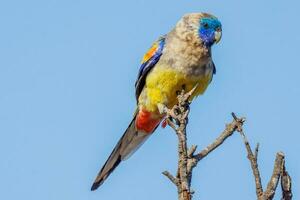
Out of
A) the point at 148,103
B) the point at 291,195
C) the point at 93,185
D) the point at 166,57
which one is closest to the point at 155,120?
the point at 148,103

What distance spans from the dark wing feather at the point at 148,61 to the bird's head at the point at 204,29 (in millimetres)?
381

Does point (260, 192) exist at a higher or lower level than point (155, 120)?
lower

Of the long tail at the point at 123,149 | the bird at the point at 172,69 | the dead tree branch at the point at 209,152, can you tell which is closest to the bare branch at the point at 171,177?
the dead tree branch at the point at 209,152

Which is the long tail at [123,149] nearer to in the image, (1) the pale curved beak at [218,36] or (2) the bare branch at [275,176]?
(1) the pale curved beak at [218,36]

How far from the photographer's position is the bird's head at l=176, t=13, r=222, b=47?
341 inches

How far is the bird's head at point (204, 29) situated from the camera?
8672mm

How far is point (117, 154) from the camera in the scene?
8695 millimetres

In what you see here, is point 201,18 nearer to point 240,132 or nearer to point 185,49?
point 185,49

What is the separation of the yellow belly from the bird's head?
0.50 m

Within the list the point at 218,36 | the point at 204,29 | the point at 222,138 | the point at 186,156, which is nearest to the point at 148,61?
the point at 204,29

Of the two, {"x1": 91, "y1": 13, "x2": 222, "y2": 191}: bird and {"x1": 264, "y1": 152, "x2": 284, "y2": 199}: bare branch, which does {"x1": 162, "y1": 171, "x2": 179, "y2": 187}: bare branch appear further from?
{"x1": 91, "y1": 13, "x2": 222, "y2": 191}: bird

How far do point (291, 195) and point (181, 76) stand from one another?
4.76 meters

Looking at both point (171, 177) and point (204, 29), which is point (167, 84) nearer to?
point (204, 29)

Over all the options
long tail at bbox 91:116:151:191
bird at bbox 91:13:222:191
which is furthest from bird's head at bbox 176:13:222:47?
long tail at bbox 91:116:151:191
